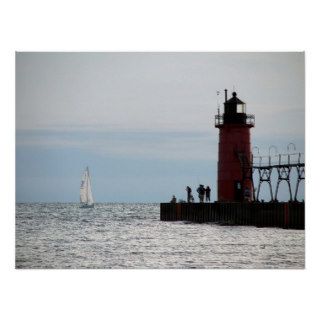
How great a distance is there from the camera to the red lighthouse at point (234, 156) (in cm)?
1897

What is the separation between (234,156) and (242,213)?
1332mm

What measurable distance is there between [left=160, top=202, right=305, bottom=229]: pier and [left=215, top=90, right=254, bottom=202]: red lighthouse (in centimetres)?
41

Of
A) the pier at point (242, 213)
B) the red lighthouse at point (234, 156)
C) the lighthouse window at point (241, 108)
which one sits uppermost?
the lighthouse window at point (241, 108)

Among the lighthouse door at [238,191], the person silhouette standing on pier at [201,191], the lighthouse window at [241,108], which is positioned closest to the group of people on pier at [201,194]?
the person silhouette standing on pier at [201,191]

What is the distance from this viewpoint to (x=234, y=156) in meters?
21.4

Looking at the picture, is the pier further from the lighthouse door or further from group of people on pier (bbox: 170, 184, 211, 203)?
group of people on pier (bbox: 170, 184, 211, 203)

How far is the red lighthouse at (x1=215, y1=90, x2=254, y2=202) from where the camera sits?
19.0m

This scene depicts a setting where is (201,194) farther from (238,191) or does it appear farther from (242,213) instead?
(238,191)

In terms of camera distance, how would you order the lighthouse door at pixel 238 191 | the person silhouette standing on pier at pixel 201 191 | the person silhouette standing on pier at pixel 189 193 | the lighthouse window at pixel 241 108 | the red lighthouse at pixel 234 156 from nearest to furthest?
the lighthouse window at pixel 241 108 < the person silhouette standing on pier at pixel 189 193 < the red lighthouse at pixel 234 156 < the person silhouette standing on pier at pixel 201 191 < the lighthouse door at pixel 238 191

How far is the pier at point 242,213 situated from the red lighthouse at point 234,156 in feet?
1.34

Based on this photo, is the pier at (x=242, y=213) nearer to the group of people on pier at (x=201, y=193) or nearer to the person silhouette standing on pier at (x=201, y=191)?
the group of people on pier at (x=201, y=193)
